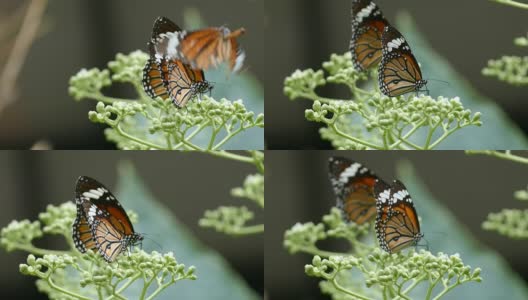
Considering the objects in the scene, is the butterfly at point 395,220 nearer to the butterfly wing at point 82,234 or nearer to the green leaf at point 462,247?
the green leaf at point 462,247

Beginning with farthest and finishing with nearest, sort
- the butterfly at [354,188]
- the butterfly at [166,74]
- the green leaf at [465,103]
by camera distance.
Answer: the green leaf at [465,103]
the butterfly at [354,188]
the butterfly at [166,74]

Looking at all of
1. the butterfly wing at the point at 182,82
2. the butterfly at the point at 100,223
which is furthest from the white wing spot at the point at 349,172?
the butterfly at the point at 100,223

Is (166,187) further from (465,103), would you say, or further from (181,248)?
(465,103)

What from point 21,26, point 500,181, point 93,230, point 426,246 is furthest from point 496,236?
point 21,26

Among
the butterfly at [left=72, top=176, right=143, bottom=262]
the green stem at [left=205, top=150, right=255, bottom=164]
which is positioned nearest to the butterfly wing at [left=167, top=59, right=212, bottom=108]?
the green stem at [left=205, top=150, right=255, bottom=164]

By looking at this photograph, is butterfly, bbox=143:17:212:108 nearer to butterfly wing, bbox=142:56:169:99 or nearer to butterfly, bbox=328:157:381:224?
butterfly wing, bbox=142:56:169:99

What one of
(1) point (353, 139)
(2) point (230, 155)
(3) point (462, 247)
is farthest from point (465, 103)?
(2) point (230, 155)

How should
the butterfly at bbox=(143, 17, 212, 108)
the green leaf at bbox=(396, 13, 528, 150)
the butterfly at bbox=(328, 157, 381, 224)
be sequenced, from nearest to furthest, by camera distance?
the butterfly at bbox=(143, 17, 212, 108) < the butterfly at bbox=(328, 157, 381, 224) < the green leaf at bbox=(396, 13, 528, 150)
